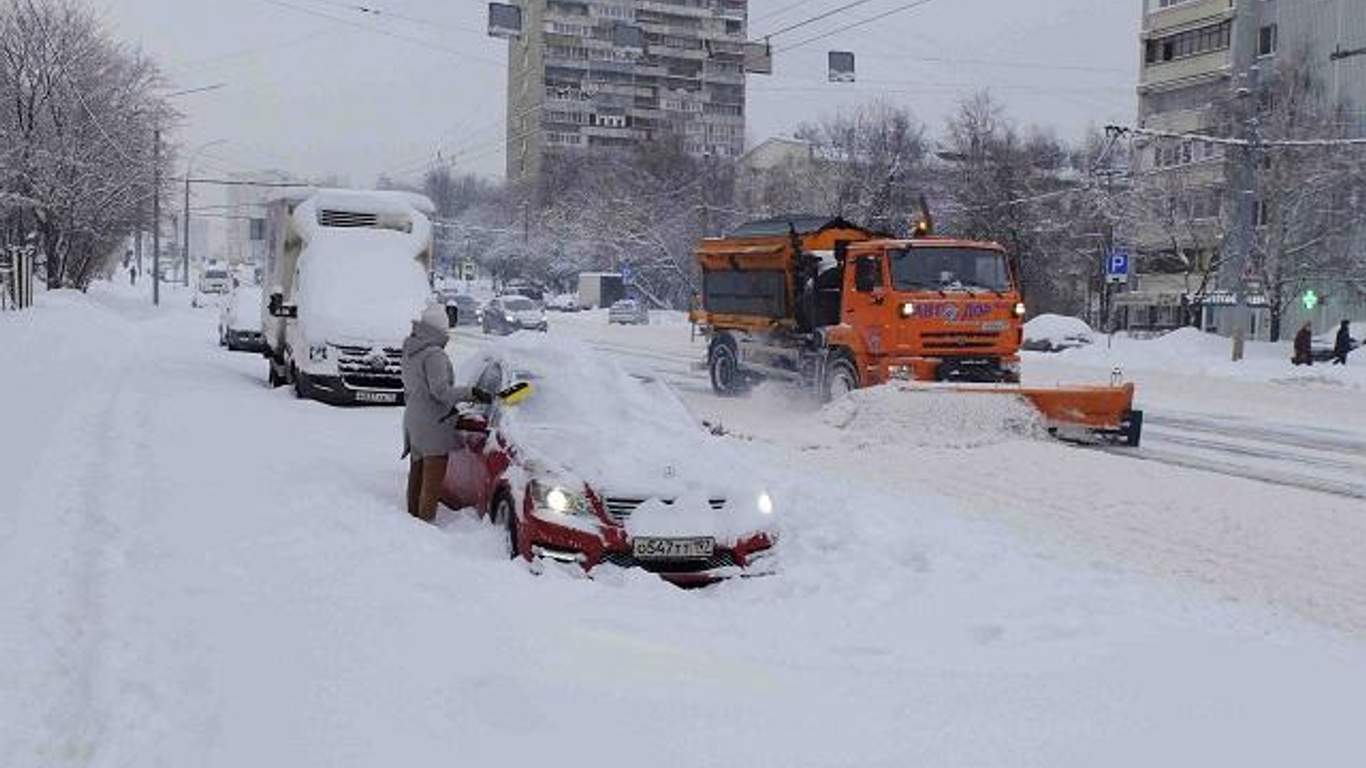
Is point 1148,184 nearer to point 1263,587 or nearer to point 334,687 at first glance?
point 1263,587

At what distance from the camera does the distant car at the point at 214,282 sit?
66162 mm

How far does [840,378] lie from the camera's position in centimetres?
1805

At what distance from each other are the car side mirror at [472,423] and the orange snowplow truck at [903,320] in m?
7.87

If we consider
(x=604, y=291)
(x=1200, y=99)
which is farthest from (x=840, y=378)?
(x=604, y=291)

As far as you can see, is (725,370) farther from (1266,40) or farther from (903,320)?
(1266,40)

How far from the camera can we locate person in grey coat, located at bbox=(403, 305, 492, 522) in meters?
9.19

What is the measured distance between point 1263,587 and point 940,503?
3174 millimetres

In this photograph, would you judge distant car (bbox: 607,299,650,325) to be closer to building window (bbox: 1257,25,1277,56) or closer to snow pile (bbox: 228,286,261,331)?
building window (bbox: 1257,25,1277,56)

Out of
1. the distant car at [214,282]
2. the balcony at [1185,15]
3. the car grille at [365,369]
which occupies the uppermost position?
the balcony at [1185,15]

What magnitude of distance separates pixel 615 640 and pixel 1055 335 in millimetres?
39122

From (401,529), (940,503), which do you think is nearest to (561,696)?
(401,529)

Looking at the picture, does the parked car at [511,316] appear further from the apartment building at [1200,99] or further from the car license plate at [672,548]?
the car license plate at [672,548]

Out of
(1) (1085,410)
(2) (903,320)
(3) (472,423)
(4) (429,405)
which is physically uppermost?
(2) (903,320)

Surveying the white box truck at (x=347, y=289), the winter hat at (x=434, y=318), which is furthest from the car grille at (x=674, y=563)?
the white box truck at (x=347, y=289)
